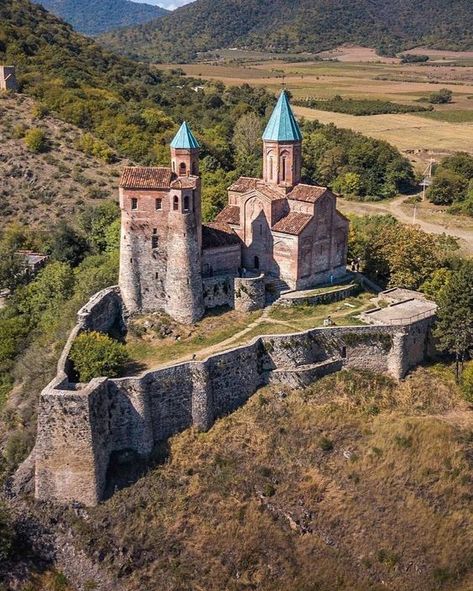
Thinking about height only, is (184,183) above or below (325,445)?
above

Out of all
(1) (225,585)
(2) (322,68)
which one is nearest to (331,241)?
(1) (225,585)

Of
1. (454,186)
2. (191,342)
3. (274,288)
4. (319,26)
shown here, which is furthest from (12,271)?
(319,26)

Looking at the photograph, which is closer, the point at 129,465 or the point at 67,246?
the point at 129,465

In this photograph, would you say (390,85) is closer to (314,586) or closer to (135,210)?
(135,210)

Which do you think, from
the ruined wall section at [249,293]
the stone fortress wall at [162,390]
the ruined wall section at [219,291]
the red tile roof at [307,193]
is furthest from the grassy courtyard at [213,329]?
the red tile roof at [307,193]

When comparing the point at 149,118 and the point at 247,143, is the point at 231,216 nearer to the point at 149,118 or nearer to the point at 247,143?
the point at 149,118

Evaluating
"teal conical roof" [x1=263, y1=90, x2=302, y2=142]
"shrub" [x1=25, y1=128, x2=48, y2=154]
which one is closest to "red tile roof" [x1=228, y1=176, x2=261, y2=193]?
"teal conical roof" [x1=263, y1=90, x2=302, y2=142]

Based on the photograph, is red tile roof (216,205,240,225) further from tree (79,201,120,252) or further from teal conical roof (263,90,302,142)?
tree (79,201,120,252)
